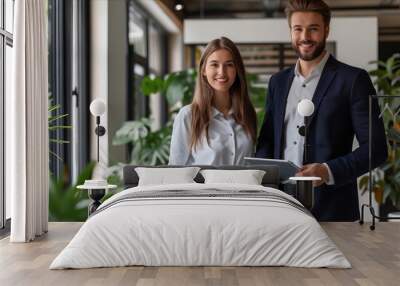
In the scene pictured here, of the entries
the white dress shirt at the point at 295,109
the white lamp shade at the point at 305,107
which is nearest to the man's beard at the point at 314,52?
the white dress shirt at the point at 295,109

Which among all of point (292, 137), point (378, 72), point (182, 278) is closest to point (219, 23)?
point (378, 72)

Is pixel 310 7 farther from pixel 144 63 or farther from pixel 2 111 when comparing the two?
pixel 144 63

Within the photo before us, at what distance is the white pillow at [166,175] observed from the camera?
17.1 ft

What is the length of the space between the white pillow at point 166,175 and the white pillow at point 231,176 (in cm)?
10

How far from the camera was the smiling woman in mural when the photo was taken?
5156 millimetres

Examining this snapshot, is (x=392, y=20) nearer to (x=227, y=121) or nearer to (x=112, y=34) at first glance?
(x=112, y=34)

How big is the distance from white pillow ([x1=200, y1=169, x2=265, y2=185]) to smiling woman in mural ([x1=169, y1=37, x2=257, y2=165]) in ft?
0.33

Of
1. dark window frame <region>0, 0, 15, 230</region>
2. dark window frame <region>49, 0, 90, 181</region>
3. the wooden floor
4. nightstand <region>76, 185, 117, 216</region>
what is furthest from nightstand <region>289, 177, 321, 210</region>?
dark window frame <region>49, 0, 90, 181</region>

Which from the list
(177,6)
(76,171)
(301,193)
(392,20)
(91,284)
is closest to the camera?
(91,284)

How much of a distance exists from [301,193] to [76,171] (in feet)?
12.6

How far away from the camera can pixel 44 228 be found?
5645 mm

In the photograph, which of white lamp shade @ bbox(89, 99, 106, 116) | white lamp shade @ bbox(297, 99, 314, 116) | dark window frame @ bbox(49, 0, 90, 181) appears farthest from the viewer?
dark window frame @ bbox(49, 0, 90, 181)

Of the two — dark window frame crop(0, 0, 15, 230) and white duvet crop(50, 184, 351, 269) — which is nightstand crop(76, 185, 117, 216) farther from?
white duvet crop(50, 184, 351, 269)

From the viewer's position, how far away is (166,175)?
5.27 m
